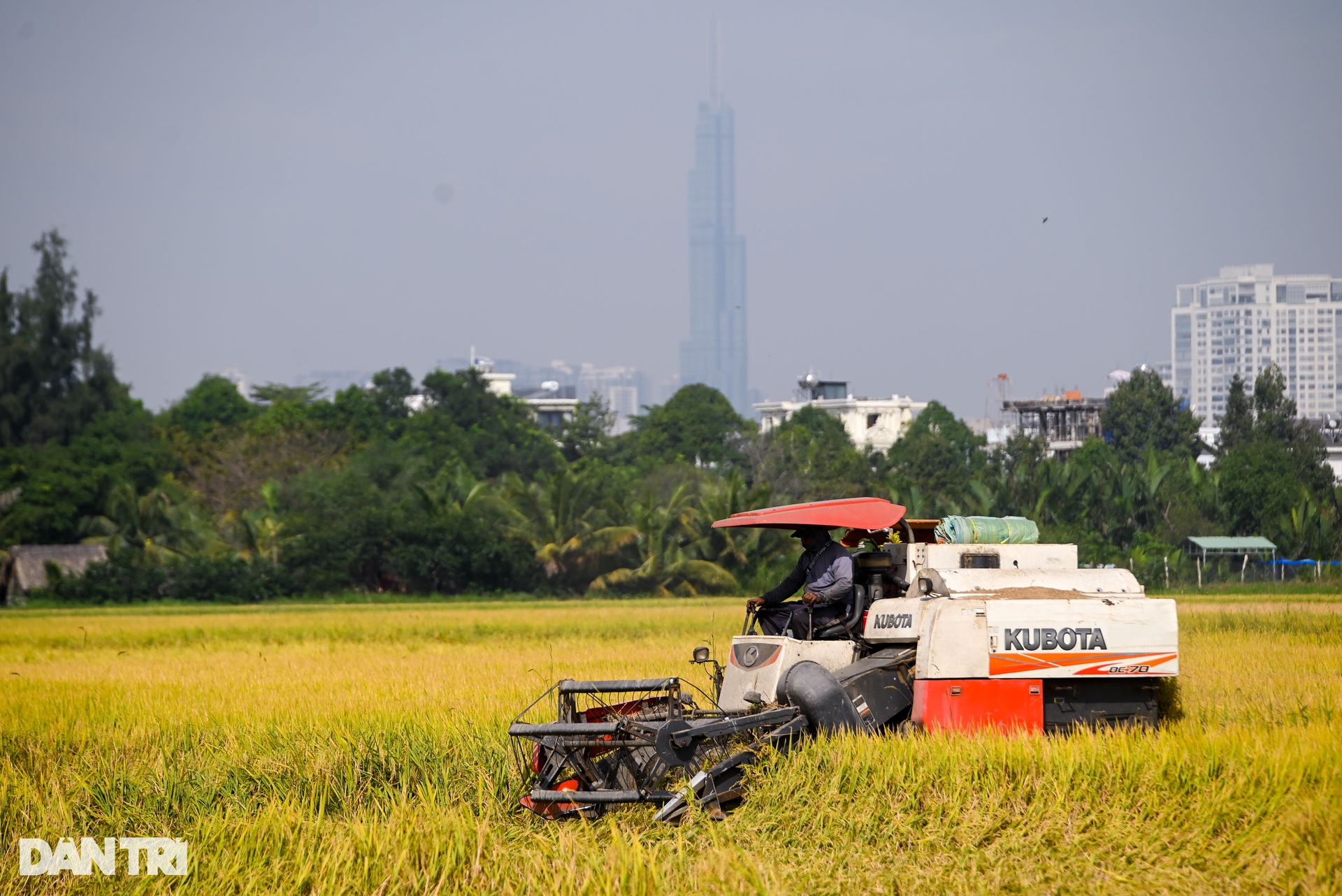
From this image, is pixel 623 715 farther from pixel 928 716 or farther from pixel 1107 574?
pixel 1107 574

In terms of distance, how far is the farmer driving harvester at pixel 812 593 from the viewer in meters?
9.69

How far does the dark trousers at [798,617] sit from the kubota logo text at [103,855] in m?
4.24

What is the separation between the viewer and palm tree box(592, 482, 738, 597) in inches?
1626

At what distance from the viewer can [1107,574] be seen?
30.8ft

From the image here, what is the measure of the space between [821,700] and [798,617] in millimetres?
→ 1247

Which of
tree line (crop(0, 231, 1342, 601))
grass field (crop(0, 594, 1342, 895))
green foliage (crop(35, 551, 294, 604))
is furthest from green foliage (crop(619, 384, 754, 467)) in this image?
grass field (crop(0, 594, 1342, 895))

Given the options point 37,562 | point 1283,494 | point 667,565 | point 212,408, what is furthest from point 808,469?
point 212,408

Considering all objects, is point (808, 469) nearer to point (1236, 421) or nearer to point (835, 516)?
point (1236, 421)

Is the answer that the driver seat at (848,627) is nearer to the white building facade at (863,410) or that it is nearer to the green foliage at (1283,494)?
the green foliage at (1283,494)

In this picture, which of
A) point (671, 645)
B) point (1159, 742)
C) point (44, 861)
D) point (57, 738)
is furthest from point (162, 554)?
point (1159, 742)

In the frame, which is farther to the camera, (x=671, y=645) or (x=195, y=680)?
(x=671, y=645)

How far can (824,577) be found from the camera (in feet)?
31.9

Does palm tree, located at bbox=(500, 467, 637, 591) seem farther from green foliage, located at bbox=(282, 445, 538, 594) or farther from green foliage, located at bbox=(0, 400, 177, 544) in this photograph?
green foliage, located at bbox=(0, 400, 177, 544)

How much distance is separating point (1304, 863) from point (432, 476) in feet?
193
